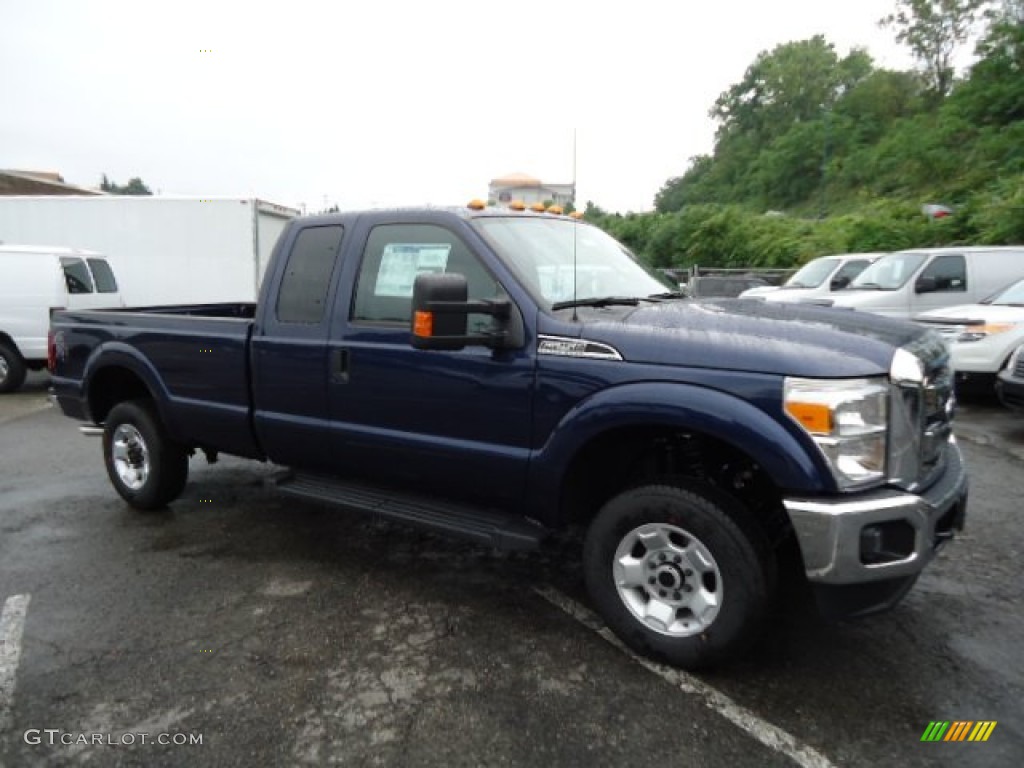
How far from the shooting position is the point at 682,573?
306cm

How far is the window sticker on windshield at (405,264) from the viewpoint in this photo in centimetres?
374

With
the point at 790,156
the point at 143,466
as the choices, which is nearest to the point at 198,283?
the point at 143,466

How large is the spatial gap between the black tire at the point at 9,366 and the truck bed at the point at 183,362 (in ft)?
19.4

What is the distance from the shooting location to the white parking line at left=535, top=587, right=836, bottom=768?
2.57 meters

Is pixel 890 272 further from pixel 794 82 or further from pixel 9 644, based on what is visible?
pixel 794 82

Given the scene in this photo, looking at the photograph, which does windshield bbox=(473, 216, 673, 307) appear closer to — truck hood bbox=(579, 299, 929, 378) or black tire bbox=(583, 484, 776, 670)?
truck hood bbox=(579, 299, 929, 378)

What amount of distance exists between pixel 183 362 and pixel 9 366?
7.30m

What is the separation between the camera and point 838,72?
70188 mm

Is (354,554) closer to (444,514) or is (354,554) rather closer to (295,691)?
(444,514)

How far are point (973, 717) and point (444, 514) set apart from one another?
7.45ft

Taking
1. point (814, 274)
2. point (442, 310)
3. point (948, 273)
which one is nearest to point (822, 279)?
point (814, 274)

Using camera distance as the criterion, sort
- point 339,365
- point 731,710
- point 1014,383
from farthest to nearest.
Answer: point 1014,383 < point 339,365 < point 731,710

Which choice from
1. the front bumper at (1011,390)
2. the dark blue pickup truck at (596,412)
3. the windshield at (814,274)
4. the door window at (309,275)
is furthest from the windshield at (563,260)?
the windshield at (814,274)

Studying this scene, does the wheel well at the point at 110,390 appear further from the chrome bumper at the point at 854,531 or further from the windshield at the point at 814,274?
the windshield at the point at 814,274
